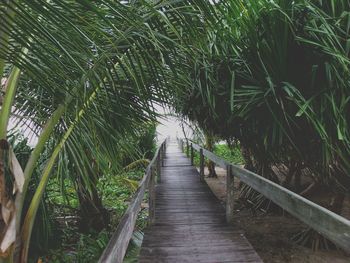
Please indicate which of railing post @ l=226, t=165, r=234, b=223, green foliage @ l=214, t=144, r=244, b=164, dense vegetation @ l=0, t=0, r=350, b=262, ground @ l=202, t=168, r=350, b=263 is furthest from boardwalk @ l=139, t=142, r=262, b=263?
green foliage @ l=214, t=144, r=244, b=164

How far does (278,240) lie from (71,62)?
4.03m

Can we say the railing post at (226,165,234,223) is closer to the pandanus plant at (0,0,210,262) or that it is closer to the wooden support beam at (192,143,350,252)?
the wooden support beam at (192,143,350,252)

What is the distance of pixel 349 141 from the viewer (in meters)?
3.06

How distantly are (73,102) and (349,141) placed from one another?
2.32 m

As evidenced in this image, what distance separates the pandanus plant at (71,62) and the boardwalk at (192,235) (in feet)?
3.51

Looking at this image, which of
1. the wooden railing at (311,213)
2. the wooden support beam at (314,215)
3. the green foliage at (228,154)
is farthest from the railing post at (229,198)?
the green foliage at (228,154)

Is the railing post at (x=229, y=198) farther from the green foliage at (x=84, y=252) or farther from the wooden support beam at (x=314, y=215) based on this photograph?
the green foliage at (x=84, y=252)

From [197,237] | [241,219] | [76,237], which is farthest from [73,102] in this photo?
[241,219]

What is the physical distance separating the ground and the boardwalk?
574 mm

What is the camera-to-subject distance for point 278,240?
475 cm

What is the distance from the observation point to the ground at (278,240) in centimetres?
410

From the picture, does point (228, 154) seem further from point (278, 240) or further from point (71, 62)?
point (71, 62)

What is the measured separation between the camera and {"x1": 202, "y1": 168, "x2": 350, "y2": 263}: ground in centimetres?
410

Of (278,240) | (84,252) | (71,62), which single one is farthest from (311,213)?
(84,252)
